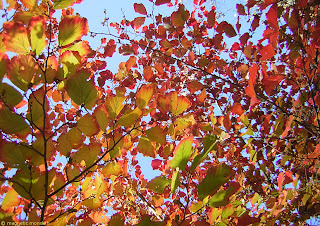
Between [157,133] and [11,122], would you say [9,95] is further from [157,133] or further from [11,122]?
[157,133]

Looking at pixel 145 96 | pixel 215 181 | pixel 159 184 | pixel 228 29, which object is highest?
pixel 228 29

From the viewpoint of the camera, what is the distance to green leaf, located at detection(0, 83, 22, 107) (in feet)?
2.62

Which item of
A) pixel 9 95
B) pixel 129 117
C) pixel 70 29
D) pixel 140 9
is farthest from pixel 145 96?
pixel 140 9

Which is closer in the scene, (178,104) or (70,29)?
(70,29)

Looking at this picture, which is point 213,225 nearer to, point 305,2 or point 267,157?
point 305,2

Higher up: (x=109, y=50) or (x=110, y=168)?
(x=109, y=50)

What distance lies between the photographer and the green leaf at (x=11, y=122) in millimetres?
777

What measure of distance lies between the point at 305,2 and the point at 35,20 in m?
1.75

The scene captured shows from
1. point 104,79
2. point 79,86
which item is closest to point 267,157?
point 104,79

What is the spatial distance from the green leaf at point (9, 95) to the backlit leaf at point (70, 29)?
256mm

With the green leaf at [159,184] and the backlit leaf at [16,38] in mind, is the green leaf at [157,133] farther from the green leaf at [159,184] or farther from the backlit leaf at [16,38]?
the backlit leaf at [16,38]

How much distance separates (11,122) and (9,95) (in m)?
0.10

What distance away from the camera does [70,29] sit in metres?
0.92

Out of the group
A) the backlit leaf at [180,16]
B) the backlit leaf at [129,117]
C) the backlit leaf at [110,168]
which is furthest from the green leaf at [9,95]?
the backlit leaf at [180,16]
